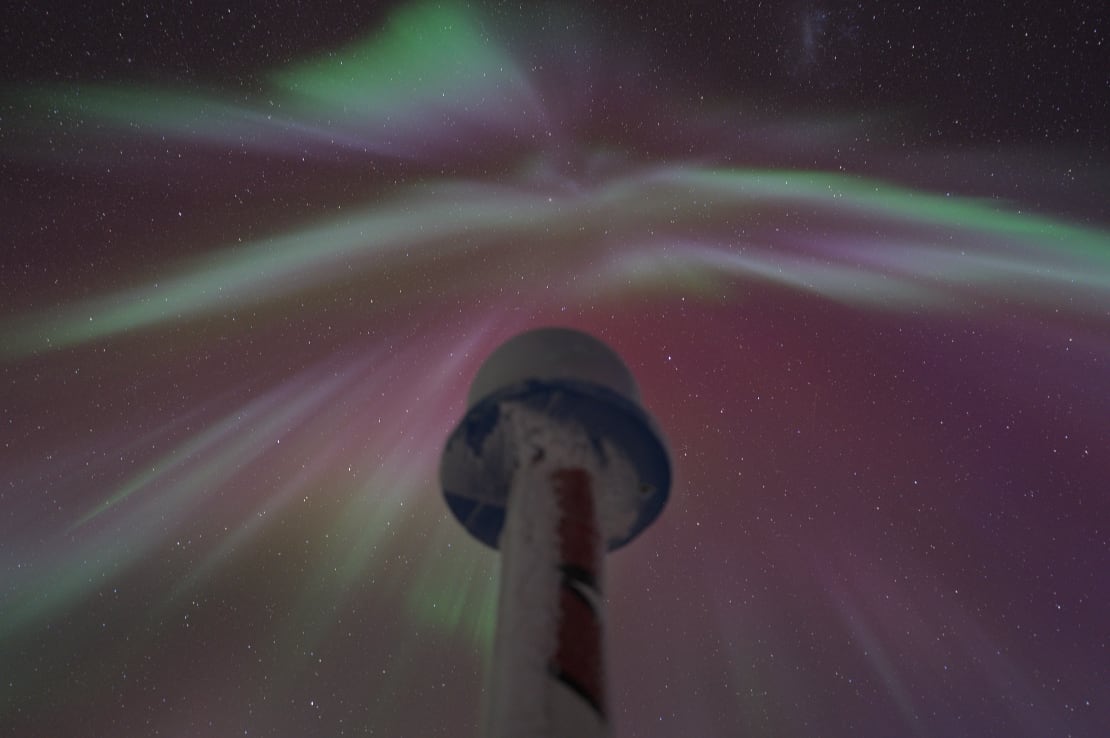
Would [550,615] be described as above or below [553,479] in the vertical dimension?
below

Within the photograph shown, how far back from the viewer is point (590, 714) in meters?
3.33

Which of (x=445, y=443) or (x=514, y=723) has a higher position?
(x=445, y=443)

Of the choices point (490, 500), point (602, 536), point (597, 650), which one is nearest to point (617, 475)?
point (602, 536)

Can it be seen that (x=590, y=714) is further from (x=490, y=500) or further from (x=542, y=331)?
(x=542, y=331)

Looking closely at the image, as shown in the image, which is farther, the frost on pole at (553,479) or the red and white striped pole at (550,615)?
the frost on pole at (553,479)

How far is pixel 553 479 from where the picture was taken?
14.7ft

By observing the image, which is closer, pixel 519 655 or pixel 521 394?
pixel 519 655

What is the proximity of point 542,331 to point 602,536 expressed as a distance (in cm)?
125

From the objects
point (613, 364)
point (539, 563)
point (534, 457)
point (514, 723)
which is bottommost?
point (514, 723)

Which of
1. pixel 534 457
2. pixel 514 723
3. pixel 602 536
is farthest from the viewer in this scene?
pixel 534 457

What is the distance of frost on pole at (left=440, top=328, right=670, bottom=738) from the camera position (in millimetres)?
3684

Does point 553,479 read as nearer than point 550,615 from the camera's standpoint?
No

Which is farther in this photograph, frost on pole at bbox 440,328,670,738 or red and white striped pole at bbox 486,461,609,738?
frost on pole at bbox 440,328,670,738

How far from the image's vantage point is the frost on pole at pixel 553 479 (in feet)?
12.1
